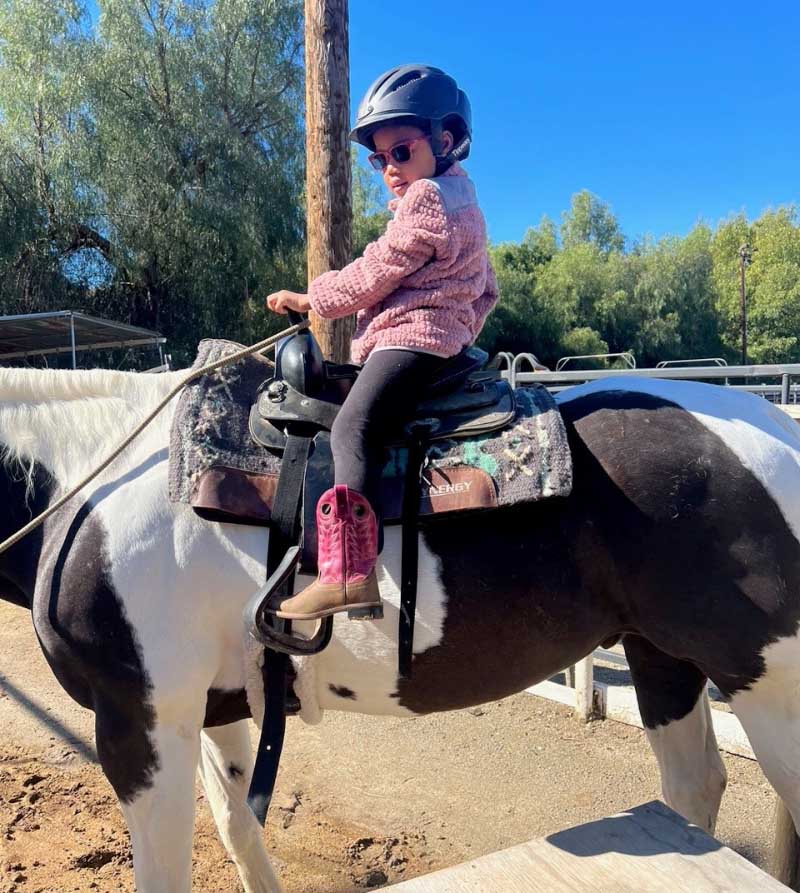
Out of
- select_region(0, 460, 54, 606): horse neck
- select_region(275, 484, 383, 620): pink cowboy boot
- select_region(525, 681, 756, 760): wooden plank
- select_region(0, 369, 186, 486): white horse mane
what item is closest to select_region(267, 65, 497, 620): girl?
select_region(275, 484, 383, 620): pink cowboy boot

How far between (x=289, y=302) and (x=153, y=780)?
146 centimetres

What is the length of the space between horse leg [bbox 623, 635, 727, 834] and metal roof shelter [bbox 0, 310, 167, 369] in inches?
354

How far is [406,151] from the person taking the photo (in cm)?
207

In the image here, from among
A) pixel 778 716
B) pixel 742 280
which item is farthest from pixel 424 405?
pixel 742 280

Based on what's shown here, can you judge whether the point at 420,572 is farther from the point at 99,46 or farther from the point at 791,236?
the point at 791,236

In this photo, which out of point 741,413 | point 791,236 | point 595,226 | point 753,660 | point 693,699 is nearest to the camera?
point 753,660

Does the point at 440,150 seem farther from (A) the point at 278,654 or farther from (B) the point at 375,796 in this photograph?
(B) the point at 375,796

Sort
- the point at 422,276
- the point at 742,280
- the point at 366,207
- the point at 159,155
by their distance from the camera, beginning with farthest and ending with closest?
the point at 742,280 < the point at 366,207 < the point at 159,155 < the point at 422,276

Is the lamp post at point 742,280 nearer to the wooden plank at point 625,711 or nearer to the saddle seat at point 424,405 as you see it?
the wooden plank at point 625,711

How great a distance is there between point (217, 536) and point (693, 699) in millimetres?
1732

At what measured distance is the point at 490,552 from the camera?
1851 mm

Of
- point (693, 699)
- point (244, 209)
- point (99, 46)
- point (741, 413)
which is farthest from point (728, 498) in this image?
point (99, 46)

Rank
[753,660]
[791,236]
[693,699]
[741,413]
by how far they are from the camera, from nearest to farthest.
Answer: [753,660] → [741,413] → [693,699] → [791,236]

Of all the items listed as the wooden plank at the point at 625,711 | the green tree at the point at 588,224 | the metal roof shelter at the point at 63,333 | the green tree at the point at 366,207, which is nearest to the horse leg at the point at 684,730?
the wooden plank at the point at 625,711
